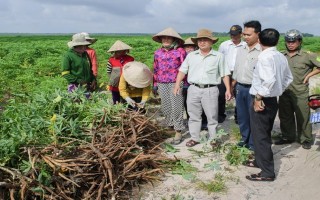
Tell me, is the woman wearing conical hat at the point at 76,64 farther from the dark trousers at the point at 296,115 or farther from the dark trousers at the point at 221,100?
the dark trousers at the point at 296,115

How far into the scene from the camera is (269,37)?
371 centimetres

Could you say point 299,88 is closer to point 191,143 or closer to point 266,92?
point 266,92

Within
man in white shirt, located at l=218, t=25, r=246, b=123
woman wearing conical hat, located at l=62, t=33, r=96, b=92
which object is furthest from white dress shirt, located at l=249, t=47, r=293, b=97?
woman wearing conical hat, located at l=62, t=33, r=96, b=92

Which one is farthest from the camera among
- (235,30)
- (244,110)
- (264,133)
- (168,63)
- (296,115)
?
(235,30)

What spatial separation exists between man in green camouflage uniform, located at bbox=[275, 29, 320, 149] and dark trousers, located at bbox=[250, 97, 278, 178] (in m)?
1.10

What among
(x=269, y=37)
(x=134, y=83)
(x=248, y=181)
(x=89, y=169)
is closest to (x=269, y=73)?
(x=269, y=37)

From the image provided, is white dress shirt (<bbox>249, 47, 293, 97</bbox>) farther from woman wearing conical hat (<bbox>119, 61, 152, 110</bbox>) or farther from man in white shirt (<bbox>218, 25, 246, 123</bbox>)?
man in white shirt (<bbox>218, 25, 246, 123</bbox>)

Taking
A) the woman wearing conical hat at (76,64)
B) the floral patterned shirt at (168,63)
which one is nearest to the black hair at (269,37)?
the floral patterned shirt at (168,63)

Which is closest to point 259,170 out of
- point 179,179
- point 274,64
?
point 179,179

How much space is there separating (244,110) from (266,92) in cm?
106

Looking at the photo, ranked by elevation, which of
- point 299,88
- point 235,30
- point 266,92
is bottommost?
point 299,88

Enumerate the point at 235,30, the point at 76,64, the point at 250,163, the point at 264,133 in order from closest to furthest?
the point at 264,133
the point at 250,163
the point at 76,64
the point at 235,30

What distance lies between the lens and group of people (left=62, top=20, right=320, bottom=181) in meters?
3.83

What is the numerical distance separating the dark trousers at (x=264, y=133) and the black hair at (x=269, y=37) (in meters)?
0.61
